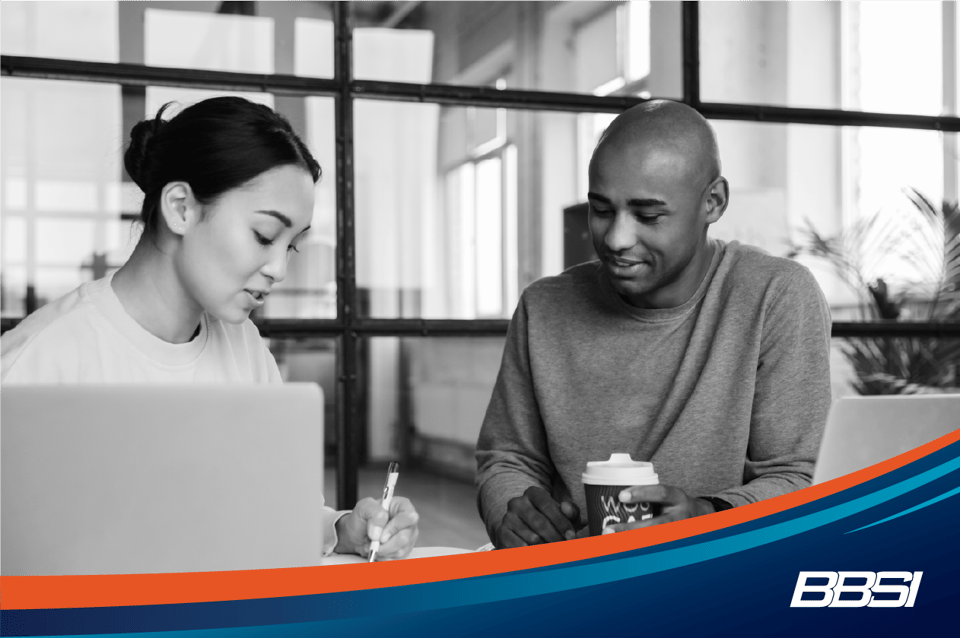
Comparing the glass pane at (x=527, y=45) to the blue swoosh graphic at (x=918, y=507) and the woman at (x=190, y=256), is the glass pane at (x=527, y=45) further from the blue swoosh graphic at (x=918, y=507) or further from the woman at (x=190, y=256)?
the blue swoosh graphic at (x=918, y=507)

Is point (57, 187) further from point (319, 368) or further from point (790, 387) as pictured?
point (790, 387)

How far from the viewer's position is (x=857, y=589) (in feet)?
2.53

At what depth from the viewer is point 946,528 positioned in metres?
0.79

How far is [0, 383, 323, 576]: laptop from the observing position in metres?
0.65

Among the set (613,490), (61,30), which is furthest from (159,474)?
(61,30)

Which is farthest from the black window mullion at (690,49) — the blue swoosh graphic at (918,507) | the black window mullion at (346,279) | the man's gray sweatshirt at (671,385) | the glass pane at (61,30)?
the blue swoosh graphic at (918,507)

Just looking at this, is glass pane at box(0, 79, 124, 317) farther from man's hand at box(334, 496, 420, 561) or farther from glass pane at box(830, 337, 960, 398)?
glass pane at box(830, 337, 960, 398)

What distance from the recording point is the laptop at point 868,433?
82 centimetres

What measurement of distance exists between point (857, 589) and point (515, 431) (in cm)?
86

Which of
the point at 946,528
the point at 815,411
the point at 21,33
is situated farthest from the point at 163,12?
the point at 946,528

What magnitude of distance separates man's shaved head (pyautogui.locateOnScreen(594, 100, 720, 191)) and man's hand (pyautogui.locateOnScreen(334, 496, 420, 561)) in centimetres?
66

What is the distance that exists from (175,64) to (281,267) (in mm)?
1196

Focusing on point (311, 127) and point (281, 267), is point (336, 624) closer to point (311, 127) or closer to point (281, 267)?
point (281, 267)

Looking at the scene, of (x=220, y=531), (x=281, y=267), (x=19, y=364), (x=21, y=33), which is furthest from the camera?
(x=21, y=33)
